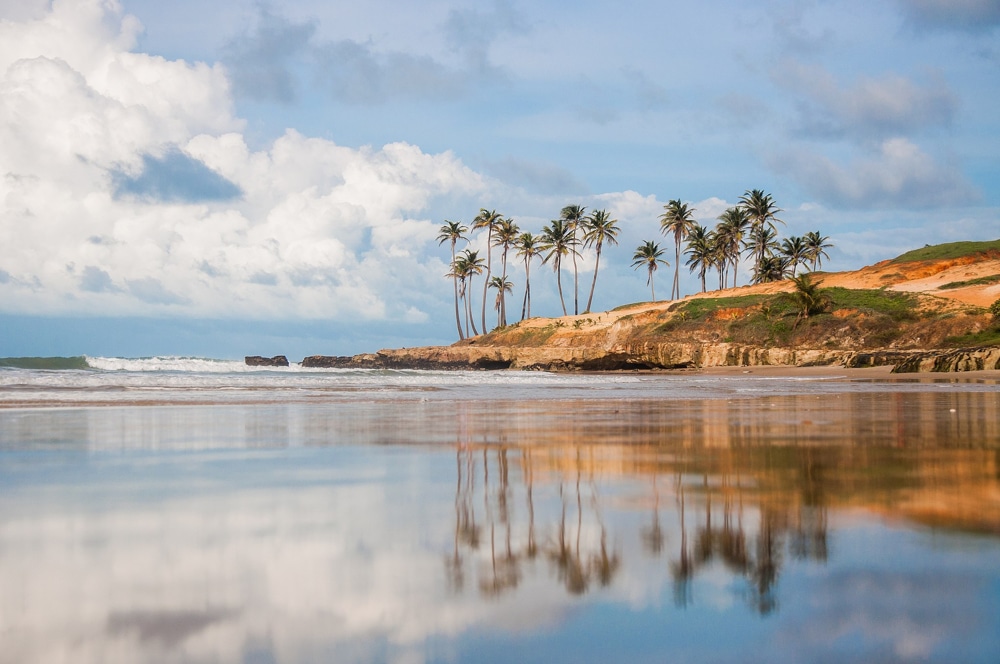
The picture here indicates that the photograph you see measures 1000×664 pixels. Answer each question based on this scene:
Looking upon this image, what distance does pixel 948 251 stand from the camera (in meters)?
80.6

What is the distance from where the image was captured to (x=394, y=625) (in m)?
2.83

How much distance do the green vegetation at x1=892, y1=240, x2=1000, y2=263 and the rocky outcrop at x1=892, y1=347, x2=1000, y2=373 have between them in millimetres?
48779

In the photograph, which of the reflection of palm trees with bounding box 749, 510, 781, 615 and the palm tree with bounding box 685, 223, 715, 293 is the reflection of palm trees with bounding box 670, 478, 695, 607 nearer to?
the reflection of palm trees with bounding box 749, 510, 781, 615

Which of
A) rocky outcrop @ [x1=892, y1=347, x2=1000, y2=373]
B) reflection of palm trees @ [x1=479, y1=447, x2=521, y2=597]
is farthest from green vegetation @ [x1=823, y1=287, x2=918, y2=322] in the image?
reflection of palm trees @ [x1=479, y1=447, x2=521, y2=597]

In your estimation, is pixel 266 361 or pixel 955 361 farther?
pixel 266 361

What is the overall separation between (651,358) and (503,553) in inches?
2253

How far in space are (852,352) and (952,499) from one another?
48.3 metres

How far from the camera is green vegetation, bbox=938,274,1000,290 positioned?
200 feet

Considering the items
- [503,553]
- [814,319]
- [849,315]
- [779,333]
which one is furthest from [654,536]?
[814,319]

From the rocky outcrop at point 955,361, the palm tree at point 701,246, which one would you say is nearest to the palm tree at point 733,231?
A: the palm tree at point 701,246

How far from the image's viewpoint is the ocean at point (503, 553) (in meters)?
2.71

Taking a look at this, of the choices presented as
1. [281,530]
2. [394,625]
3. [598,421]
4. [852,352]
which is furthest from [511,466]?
[852,352]

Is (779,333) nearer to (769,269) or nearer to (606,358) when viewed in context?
(606,358)

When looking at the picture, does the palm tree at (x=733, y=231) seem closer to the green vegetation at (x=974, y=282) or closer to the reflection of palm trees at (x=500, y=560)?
the green vegetation at (x=974, y=282)
